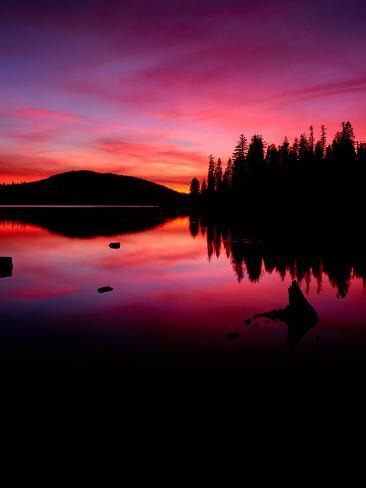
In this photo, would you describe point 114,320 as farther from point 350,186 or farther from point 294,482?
point 350,186

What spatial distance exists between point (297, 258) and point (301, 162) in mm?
60475

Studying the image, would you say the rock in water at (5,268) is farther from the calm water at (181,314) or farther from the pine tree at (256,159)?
the pine tree at (256,159)

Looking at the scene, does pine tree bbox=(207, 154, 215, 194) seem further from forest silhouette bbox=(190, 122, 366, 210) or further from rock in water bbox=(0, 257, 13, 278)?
rock in water bbox=(0, 257, 13, 278)

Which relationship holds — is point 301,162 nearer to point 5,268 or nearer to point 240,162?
point 240,162

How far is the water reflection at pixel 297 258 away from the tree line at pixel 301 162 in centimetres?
3573

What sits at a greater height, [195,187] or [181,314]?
[195,187]

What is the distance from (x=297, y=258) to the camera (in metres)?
35.2

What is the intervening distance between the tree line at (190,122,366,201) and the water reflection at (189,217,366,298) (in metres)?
35.7

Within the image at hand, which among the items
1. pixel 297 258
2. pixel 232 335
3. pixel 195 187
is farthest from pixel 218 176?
pixel 232 335

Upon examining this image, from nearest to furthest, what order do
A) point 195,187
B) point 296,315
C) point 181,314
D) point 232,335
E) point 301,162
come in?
point 232,335 → point 296,315 → point 181,314 → point 301,162 → point 195,187

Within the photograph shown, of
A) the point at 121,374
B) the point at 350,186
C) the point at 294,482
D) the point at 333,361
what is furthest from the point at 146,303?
the point at 350,186

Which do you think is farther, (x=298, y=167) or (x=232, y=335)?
(x=298, y=167)

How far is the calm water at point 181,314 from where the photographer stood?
1289cm

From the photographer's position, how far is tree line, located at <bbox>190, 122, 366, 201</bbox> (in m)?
79.2
